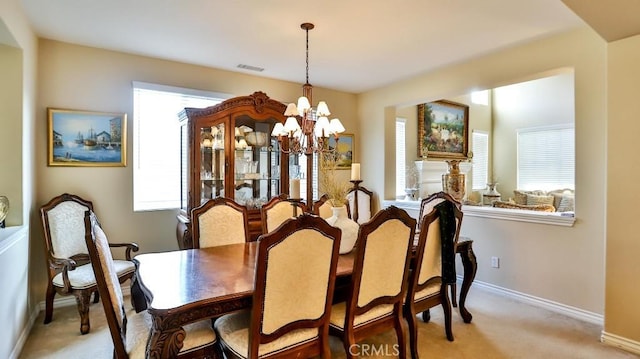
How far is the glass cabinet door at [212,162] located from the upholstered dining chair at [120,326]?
1.94 metres

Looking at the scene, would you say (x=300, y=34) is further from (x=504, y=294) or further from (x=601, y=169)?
(x=504, y=294)

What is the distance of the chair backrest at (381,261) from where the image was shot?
2.00 metres

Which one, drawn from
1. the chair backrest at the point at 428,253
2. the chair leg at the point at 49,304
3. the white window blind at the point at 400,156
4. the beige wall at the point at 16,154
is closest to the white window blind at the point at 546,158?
the white window blind at the point at 400,156

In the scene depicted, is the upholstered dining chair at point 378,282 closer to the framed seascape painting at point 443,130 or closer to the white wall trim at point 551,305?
the white wall trim at point 551,305

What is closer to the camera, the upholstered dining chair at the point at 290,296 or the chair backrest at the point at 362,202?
the upholstered dining chair at the point at 290,296

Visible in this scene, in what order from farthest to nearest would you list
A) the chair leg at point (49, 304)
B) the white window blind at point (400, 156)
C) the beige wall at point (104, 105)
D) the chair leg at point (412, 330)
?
the white window blind at point (400, 156) < the beige wall at point (104, 105) < the chair leg at point (49, 304) < the chair leg at point (412, 330)

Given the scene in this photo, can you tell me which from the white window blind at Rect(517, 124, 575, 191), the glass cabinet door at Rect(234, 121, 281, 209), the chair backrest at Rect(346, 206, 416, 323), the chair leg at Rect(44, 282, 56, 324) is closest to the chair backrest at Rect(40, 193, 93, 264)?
the chair leg at Rect(44, 282, 56, 324)

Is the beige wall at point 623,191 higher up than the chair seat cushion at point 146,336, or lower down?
higher up

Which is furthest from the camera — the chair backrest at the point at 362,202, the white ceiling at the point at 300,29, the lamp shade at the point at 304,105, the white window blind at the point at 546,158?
the white window blind at the point at 546,158

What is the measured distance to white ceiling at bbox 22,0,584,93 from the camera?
8.62 feet

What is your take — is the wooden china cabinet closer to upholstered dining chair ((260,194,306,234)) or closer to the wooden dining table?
upholstered dining chair ((260,194,306,234))

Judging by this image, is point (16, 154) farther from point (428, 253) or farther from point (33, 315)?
point (428, 253)

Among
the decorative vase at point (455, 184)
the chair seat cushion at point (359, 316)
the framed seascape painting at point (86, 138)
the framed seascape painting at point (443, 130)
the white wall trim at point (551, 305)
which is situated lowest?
the white wall trim at point (551, 305)

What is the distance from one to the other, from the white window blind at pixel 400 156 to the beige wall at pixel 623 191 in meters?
3.43
